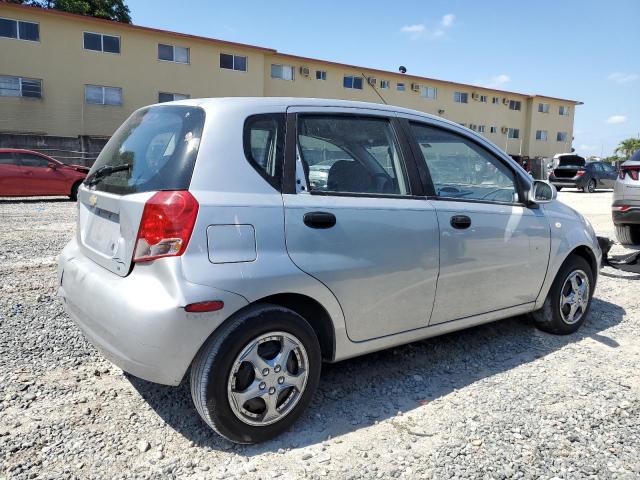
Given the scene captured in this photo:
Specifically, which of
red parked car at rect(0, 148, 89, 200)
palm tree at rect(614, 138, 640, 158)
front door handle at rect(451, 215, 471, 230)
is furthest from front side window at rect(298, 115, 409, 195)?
palm tree at rect(614, 138, 640, 158)

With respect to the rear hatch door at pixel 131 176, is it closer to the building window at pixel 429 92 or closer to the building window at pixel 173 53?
the building window at pixel 173 53

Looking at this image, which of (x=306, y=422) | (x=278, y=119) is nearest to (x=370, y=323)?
(x=306, y=422)

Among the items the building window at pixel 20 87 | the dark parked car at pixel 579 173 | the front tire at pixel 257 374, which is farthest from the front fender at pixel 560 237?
the building window at pixel 20 87

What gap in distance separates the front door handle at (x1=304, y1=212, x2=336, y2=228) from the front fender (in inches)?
81.5

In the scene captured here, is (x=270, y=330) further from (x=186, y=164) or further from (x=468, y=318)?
(x=468, y=318)

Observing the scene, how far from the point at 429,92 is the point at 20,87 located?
26229 mm

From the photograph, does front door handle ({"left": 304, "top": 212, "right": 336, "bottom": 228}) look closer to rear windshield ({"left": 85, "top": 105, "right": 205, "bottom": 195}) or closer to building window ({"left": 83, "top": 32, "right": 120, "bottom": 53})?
rear windshield ({"left": 85, "top": 105, "right": 205, "bottom": 195})

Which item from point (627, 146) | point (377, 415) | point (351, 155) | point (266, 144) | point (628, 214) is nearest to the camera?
point (266, 144)

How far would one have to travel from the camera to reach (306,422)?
2.77 m

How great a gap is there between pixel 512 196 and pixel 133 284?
2767 mm

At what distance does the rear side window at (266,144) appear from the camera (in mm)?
2531

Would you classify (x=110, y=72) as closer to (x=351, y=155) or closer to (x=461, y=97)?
(x=351, y=155)

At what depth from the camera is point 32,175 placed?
13.0m

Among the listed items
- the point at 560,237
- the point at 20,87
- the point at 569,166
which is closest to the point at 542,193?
the point at 560,237
